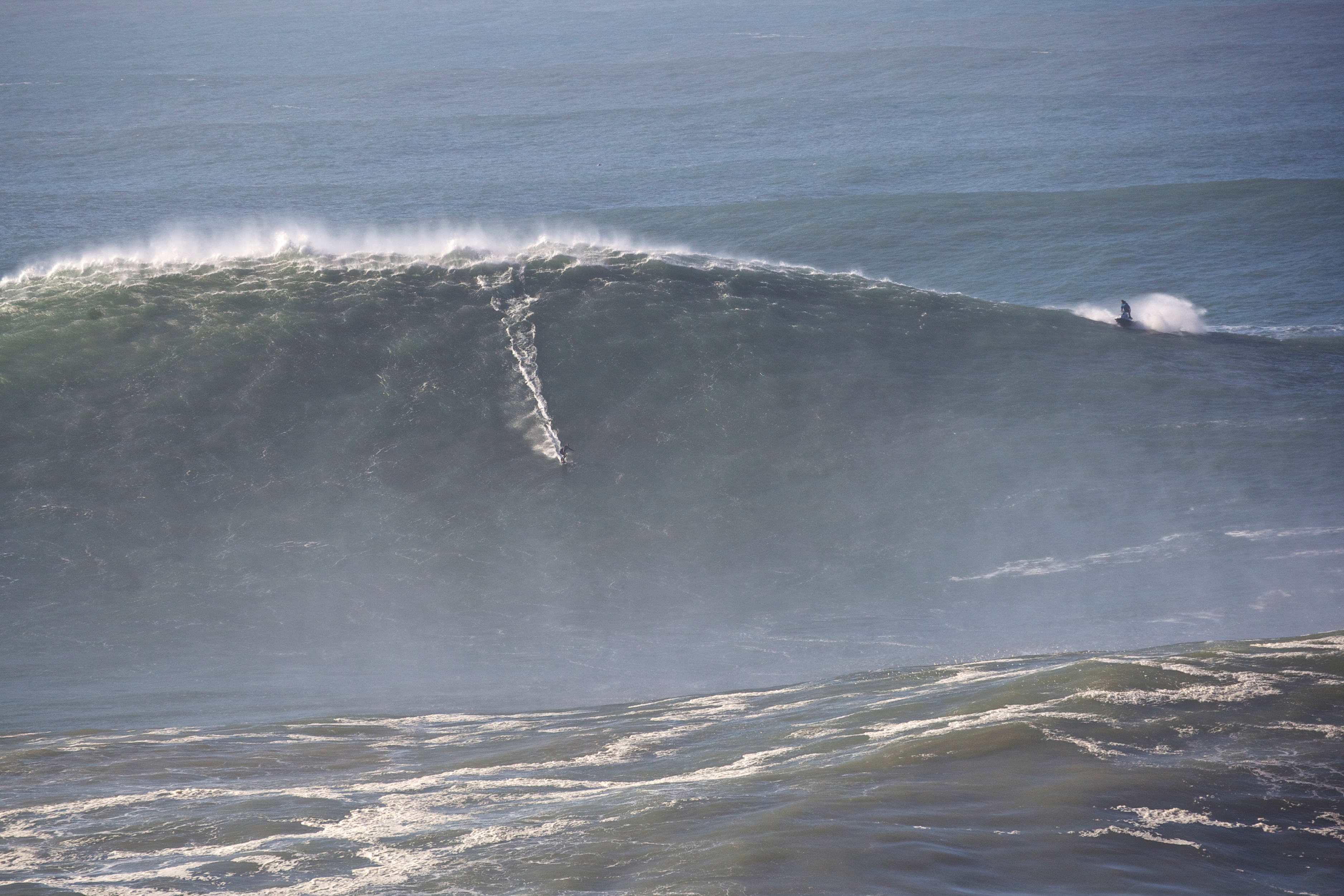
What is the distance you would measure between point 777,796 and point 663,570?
8119 mm

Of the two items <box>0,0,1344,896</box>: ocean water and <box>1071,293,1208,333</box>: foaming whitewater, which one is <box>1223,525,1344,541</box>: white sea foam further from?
<box>1071,293,1208,333</box>: foaming whitewater

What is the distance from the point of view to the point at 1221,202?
45125mm

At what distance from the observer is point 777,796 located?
774cm

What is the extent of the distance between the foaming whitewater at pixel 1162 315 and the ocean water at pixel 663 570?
0.61 ft

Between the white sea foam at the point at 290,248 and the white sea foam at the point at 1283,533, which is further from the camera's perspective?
the white sea foam at the point at 290,248

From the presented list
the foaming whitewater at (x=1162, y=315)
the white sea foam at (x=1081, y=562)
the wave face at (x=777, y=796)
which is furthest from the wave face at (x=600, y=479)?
the wave face at (x=777, y=796)

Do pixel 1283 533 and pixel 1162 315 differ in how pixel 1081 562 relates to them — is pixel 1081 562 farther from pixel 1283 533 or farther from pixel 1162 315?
pixel 1162 315

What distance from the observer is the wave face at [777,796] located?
6582mm

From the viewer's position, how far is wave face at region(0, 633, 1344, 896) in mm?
6582

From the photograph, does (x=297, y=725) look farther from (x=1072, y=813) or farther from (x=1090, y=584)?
(x=1090, y=584)

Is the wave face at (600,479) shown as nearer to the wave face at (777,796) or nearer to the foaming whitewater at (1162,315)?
the foaming whitewater at (1162,315)

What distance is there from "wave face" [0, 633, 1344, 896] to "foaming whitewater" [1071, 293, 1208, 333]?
50.8ft

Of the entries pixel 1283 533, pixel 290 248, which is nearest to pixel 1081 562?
pixel 1283 533

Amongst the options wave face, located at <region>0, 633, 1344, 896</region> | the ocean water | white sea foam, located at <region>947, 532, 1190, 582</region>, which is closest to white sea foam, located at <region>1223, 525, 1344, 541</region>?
the ocean water
